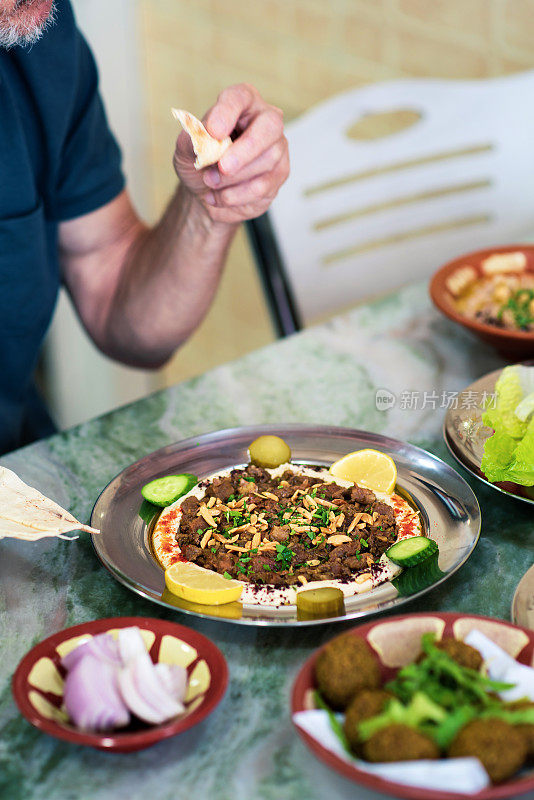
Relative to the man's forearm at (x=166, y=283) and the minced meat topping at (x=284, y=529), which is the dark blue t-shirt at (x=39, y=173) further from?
the minced meat topping at (x=284, y=529)

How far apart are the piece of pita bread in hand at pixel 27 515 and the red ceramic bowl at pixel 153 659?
0.13 m

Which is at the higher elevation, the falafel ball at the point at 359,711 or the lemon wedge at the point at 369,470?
the falafel ball at the point at 359,711

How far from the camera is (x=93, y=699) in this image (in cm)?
65

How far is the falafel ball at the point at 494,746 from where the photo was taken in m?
0.58

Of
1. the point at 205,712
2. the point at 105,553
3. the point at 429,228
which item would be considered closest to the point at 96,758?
the point at 205,712

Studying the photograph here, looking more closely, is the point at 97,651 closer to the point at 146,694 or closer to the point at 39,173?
the point at 146,694

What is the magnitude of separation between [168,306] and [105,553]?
2.53 feet

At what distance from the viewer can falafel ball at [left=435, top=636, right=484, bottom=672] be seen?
669 millimetres

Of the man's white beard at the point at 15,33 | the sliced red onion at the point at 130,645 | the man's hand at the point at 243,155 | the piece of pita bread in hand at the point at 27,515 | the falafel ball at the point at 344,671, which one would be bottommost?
the falafel ball at the point at 344,671

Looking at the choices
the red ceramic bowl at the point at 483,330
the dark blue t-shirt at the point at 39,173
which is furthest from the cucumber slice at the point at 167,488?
the dark blue t-shirt at the point at 39,173

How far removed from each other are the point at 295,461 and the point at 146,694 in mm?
447

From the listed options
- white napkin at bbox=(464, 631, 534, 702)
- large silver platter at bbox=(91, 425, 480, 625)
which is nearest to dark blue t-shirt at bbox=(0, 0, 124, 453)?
large silver platter at bbox=(91, 425, 480, 625)

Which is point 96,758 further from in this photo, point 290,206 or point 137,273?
point 290,206

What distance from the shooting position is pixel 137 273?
1597mm
